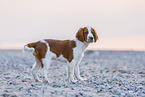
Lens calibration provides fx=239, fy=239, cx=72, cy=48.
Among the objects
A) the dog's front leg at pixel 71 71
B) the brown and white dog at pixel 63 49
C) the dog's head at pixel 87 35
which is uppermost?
the dog's head at pixel 87 35

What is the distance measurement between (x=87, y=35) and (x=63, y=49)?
104 centimetres

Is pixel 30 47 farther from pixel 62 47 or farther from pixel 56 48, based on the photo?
pixel 62 47

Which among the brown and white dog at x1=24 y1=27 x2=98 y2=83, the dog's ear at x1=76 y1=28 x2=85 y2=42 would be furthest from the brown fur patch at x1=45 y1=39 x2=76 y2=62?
the dog's ear at x1=76 y1=28 x2=85 y2=42

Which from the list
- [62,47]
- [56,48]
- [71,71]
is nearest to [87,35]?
[62,47]

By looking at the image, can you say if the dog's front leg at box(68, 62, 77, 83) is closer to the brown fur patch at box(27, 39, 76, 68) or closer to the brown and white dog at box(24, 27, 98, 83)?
the brown and white dog at box(24, 27, 98, 83)

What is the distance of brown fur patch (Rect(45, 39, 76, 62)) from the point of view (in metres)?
8.78

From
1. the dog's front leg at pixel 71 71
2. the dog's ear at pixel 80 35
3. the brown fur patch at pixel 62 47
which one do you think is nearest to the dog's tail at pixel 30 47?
the brown fur patch at pixel 62 47

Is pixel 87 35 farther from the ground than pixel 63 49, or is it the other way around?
pixel 87 35

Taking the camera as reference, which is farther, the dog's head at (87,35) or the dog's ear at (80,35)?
the dog's ear at (80,35)

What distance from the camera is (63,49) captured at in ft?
29.2

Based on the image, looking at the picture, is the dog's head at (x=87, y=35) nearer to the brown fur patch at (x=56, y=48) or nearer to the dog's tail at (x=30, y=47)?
the brown fur patch at (x=56, y=48)

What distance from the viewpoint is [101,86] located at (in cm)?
845

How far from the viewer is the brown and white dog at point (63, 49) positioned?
8.62 meters

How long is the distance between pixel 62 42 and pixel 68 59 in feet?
2.25
